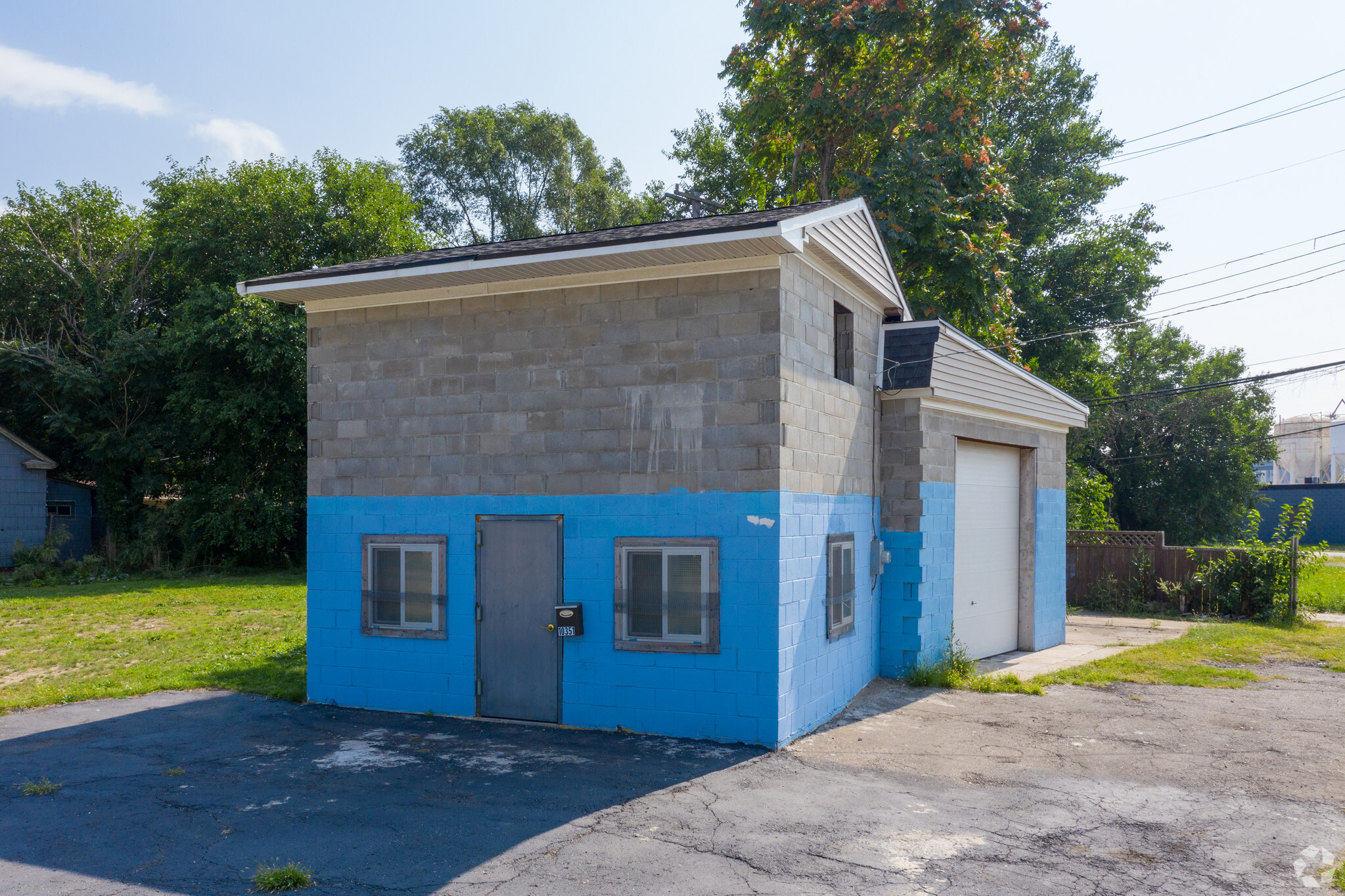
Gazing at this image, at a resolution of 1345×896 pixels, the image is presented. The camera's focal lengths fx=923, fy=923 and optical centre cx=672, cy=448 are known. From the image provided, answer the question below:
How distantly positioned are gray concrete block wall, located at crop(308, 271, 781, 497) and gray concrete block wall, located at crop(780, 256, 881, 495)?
0.27m

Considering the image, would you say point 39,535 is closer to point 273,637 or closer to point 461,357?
point 273,637

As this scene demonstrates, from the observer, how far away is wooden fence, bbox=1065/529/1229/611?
734 inches

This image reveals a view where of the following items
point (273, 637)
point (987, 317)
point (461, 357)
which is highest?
point (987, 317)

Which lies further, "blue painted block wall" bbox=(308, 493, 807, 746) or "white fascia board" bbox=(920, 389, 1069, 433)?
"white fascia board" bbox=(920, 389, 1069, 433)

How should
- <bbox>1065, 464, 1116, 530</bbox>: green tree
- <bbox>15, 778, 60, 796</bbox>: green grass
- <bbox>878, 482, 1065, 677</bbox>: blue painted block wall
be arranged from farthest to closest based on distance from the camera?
<bbox>1065, 464, 1116, 530</bbox>: green tree → <bbox>878, 482, 1065, 677</bbox>: blue painted block wall → <bbox>15, 778, 60, 796</bbox>: green grass

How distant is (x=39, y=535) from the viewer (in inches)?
1031

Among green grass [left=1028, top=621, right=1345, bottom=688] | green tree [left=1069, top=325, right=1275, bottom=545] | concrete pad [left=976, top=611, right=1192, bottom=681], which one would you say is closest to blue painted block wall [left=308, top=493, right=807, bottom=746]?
green grass [left=1028, top=621, right=1345, bottom=688]

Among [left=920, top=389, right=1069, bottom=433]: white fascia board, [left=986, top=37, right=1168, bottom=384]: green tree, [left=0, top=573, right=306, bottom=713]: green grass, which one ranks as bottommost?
[left=0, top=573, right=306, bottom=713]: green grass

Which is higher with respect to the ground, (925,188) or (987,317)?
(925,188)

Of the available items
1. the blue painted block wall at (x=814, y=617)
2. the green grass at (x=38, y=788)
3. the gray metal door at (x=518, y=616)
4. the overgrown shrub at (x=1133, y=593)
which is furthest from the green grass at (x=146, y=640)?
the overgrown shrub at (x=1133, y=593)

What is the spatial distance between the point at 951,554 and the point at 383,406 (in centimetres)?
726

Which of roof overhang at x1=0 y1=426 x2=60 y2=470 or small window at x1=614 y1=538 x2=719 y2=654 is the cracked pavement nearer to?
small window at x1=614 y1=538 x2=719 y2=654

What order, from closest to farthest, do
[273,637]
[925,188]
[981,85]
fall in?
[273,637]
[925,188]
[981,85]

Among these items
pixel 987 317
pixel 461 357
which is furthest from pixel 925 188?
pixel 461 357
